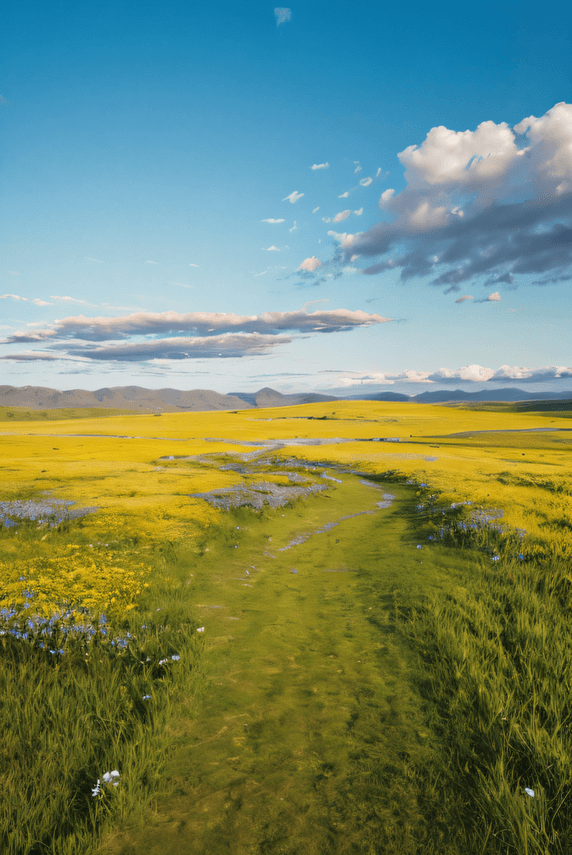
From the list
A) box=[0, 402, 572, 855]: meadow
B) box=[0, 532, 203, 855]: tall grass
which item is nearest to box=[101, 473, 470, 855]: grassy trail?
box=[0, 402, 572, 855]: meadow

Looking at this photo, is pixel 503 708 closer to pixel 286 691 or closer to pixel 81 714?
pixel 286 691

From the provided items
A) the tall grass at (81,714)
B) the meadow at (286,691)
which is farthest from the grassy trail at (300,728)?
the tall grass at (81,714)

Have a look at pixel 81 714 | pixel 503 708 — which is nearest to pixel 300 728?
pixel 503 708

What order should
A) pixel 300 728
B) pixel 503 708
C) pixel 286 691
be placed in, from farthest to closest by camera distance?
pixel 286 691
pixel 300 728
pixel 503 708

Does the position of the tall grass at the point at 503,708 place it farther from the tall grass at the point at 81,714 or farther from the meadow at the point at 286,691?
the tall grass at the point at 81,714

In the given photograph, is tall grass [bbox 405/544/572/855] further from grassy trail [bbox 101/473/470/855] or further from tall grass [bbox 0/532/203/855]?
tall grass [bbox 0/532/203/855]
